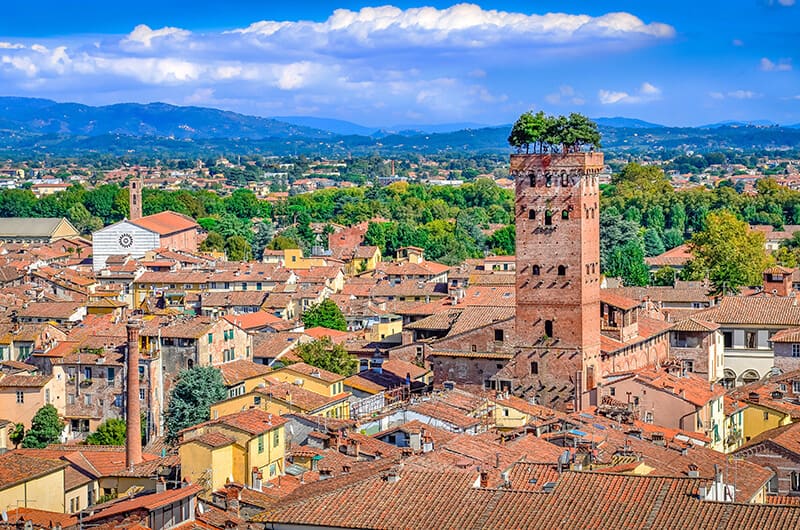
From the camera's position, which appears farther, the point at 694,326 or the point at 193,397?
the point at 694,326

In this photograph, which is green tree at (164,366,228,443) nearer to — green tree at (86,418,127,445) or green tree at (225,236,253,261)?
green tree at (86,418,127,445)

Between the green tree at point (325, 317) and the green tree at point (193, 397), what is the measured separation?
1739 centimetres

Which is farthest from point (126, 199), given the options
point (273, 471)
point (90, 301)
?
point (273, 471)

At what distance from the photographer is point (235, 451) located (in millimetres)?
32531

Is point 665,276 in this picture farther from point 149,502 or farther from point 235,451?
point 149,502

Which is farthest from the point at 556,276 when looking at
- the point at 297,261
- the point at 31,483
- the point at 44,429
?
the point at 297,261

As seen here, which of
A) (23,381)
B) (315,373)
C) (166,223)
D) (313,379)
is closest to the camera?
(313,379)

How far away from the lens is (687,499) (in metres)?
21.7

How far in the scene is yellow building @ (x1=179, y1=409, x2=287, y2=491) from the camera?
3138 centimetres

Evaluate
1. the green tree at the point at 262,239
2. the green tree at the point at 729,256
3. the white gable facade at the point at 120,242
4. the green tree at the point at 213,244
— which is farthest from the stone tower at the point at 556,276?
the green tree at the point at 262,239

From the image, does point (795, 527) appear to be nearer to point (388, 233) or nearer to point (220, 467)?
point (220, 467)

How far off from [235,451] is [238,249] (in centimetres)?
7178

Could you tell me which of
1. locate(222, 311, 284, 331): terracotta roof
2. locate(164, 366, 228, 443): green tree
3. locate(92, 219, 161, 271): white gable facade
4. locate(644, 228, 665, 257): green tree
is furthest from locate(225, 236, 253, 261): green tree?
locate(164, 366, 228, 443): green tree

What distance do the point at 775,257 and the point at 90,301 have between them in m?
41.9
